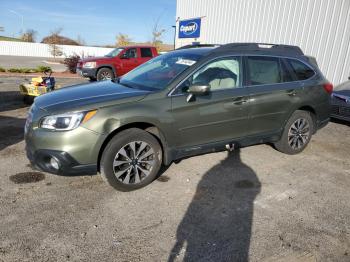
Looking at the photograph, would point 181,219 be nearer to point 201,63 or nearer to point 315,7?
point 201,63

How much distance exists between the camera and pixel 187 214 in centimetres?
337

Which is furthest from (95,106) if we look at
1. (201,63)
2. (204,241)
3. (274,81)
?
(274,81)

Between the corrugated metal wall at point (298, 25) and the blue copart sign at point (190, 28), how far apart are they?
4.88ft

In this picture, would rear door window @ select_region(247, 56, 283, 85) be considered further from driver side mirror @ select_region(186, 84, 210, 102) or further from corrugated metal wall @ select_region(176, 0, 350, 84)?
Answer: corrugated metal wall @ select_region(176, 0, 350, 84)

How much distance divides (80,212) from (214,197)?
1562 mm

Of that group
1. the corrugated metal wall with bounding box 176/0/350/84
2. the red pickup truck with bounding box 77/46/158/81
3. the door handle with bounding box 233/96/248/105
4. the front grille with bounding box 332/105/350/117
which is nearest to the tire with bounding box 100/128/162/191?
the door handle with bounding box 233/96/248/105

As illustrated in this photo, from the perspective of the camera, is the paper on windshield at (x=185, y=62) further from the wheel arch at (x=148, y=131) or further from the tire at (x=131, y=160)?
the tire at (x=131, y=160)

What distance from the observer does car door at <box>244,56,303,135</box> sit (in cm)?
454

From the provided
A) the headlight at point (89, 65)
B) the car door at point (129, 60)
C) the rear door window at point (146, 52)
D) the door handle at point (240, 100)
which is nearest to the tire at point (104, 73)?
the headlight at point (89, 65)

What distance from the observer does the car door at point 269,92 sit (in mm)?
4543

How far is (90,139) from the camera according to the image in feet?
11.2

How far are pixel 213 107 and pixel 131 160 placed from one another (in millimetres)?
1302

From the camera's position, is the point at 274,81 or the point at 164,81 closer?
the point at 164,81

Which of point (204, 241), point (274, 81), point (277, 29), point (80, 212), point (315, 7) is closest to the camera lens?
point (204, 241)
